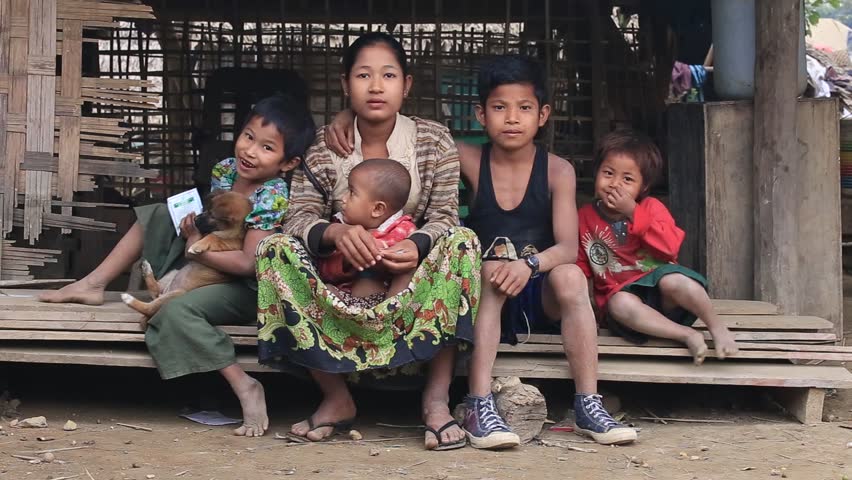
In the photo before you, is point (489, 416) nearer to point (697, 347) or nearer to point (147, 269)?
point (697, 347)

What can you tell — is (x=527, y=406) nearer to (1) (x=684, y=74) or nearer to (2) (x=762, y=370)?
(2) (x=762, y=370)

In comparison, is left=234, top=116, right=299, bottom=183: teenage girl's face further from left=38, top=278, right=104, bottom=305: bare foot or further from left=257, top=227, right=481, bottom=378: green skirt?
left=38, top=278, right=104, bottom=305: bare foot

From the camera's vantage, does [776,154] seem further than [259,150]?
Yes

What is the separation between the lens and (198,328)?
12.5 ft

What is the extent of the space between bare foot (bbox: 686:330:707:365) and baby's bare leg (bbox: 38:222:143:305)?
2.08m

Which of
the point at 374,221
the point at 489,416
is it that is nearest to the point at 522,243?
the point at 374,221

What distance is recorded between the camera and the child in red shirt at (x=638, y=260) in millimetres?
3955

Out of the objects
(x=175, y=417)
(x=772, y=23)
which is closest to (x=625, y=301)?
(x=772, y=23)

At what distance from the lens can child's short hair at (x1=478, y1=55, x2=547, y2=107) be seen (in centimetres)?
401

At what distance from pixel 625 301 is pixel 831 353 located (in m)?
0.80

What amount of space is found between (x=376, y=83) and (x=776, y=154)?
1.75m

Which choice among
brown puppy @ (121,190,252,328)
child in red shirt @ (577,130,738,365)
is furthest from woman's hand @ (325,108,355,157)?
child in red shirt @ (577,130,738,365)

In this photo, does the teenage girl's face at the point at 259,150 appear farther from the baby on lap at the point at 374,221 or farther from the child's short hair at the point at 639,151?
the child's short hair at the point at 639,151

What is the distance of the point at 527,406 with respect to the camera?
3732 millimetres
